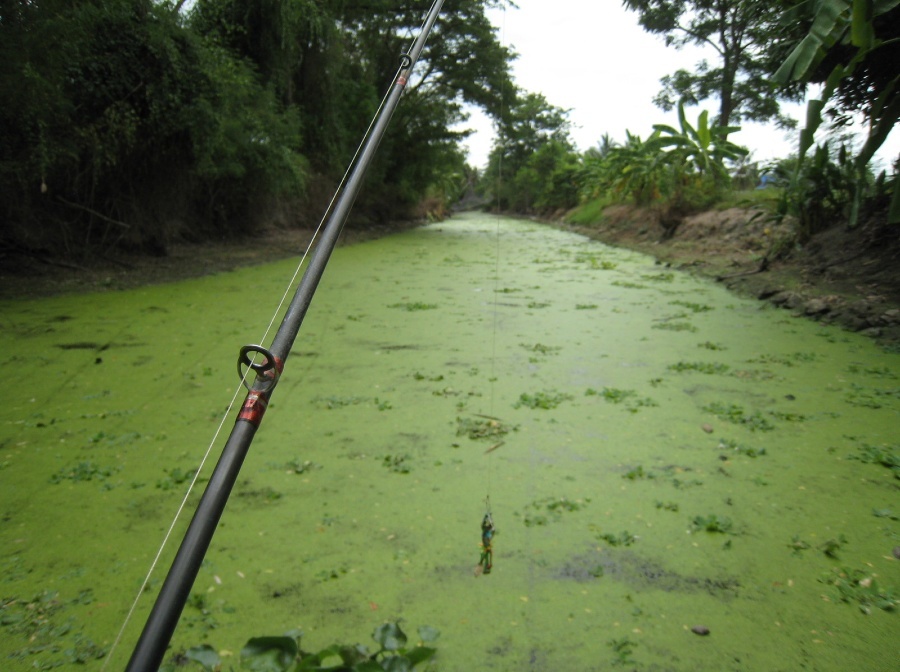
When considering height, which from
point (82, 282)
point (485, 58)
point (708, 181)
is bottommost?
point (82, 282)

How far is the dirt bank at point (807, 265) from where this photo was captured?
457 centimetres

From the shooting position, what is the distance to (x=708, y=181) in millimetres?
10102

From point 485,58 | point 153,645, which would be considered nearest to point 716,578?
point 153,645

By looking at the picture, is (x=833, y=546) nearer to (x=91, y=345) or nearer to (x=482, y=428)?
(x=482, y=428)

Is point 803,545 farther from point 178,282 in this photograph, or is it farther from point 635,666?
point 178,282

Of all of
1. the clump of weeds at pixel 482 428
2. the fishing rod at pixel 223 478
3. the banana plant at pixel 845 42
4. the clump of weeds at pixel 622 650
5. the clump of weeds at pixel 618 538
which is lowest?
the clump of weeds at pixel 622 650

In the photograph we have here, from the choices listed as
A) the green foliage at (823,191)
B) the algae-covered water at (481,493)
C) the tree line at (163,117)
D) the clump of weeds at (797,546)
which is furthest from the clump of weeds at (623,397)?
the green foliage at (823,191)

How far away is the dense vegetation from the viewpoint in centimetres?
455

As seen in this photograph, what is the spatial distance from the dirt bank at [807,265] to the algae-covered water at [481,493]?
0.36 metres

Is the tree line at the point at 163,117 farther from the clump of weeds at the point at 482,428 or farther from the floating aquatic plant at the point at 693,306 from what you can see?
the floating aquatic plant at the point at 693,306

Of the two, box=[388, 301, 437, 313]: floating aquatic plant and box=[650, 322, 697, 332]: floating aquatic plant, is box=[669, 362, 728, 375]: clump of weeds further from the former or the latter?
box=[388, 301, 437, 313]: floating aquatic plant

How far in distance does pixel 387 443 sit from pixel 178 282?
459 cm

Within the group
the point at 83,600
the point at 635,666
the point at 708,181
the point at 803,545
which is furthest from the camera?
the point at 708,181

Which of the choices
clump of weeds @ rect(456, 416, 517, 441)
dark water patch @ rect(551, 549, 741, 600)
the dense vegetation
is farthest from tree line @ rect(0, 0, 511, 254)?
dark water patch @ rect(551, 549, 741, 600)
